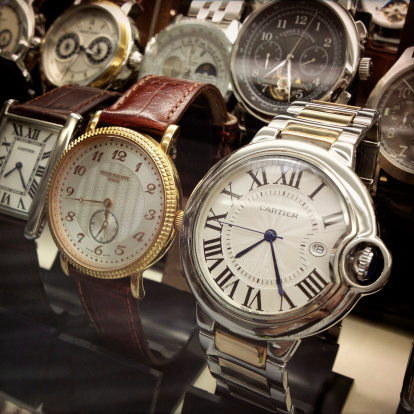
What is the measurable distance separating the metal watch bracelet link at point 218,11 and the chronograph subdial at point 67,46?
0.54 meters

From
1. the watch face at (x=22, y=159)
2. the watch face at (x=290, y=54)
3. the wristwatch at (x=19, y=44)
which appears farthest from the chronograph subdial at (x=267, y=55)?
the wristwatch at (x=19, y=44)

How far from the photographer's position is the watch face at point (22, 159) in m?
1.68

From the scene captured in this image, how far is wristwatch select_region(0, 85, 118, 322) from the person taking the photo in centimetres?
161

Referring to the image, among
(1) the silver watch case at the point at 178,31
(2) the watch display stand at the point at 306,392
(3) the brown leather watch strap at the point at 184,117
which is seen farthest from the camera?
(1) the silver watch case at the point at 178,31

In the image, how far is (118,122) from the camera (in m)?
1.47

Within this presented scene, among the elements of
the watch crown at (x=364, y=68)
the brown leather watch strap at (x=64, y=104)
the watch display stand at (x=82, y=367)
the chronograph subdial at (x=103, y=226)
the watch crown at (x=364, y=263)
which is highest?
the watch crown at (x=364, y=68)

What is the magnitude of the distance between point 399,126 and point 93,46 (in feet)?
4.46

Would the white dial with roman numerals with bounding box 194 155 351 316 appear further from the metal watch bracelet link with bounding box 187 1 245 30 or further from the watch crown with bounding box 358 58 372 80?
the metal watch bracelet link with bounding box 187 1 245 30

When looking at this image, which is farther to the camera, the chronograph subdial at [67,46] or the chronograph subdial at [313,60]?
the chronograph subdial at [67,46]

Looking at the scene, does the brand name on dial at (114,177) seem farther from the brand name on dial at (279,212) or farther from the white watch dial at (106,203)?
the brand name on dial at (279,212)

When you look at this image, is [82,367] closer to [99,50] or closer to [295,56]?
[295,56]

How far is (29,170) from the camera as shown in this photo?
5.62ft

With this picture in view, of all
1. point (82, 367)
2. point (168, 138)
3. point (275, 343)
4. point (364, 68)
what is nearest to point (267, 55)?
point (364, 68)

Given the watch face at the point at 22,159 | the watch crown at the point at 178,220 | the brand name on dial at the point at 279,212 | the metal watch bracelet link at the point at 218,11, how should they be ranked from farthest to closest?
1. the metal watch bracelet link at the point at 218,11
2. the watch face at the point at 22,159
3. the watch crown at the point at 178,220
4. the brand name on dial at the point at 279,212
